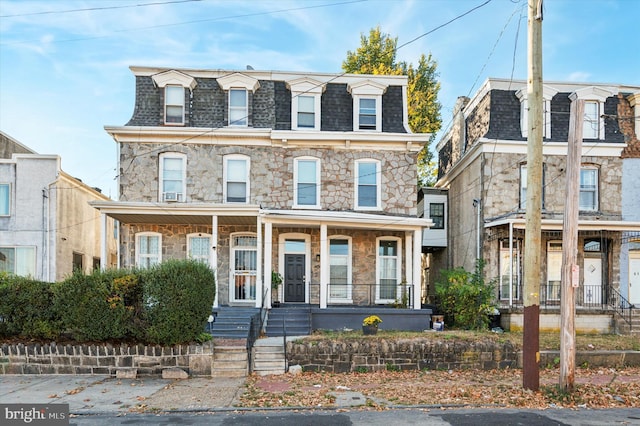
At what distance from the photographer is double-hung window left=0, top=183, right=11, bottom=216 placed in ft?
57.0

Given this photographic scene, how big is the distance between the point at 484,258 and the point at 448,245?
4366 millimetres

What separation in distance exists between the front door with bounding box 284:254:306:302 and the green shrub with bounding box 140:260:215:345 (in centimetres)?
566

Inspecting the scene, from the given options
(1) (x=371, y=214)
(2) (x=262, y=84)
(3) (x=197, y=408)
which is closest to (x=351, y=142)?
(1) (x=371, y=214)

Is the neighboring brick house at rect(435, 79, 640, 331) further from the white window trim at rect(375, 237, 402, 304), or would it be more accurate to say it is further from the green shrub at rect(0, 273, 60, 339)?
the green shrub at rect(0, 273, 60, 339)

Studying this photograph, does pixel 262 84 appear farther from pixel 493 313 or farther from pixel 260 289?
pixel 493 313

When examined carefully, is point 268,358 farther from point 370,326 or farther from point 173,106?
point 173,106

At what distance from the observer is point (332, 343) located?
11625 mm

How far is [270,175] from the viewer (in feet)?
55.9

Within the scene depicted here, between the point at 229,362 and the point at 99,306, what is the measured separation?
11.0 feet

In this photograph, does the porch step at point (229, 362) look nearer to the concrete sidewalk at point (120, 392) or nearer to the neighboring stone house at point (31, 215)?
the concrete sidewalk at point (120, 392)

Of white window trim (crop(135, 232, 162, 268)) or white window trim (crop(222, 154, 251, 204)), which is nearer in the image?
white window trim (crop(135, 232, 162, 268))

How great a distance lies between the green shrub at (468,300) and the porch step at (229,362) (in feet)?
25.4

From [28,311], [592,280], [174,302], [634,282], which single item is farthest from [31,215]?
[634,282]

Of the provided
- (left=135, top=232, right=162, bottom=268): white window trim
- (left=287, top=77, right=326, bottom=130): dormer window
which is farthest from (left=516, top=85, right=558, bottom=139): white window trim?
(left=135, top=232, right=162, bottom=268): white window trim
